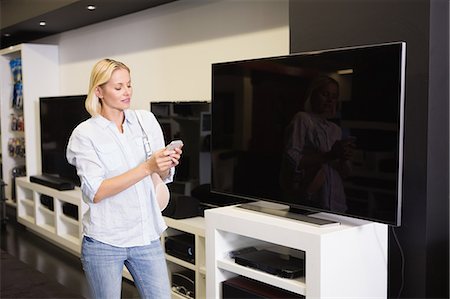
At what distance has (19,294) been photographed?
3.54 metres

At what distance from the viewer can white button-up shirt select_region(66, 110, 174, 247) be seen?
6.12 ft

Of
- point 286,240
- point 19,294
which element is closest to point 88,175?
point 286,240

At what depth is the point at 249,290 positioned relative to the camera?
8.18 ft

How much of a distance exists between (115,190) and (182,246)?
1.41 meters

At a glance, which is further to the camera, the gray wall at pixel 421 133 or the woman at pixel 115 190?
the gray wall at pixel 421 133

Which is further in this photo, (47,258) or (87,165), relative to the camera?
(47,258)

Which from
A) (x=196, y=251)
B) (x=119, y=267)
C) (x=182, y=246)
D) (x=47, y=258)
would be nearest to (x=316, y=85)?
(x=119, y=267)

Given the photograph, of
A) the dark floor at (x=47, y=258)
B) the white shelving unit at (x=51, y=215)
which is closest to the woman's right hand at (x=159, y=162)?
the dark floor at (x=47, y=258)

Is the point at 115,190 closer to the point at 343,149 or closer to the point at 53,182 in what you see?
the point at 343,149

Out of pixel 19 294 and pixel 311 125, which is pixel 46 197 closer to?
pixel 19 294

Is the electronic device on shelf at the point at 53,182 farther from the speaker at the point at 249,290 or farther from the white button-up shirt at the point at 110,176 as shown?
the white button-up shirt at the point at 110,176

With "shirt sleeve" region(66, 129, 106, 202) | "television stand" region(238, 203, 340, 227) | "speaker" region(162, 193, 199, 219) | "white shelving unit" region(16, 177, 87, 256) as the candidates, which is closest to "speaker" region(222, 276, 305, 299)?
"television stand" region(238, 203, 340, 227)

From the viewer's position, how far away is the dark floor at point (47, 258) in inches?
146

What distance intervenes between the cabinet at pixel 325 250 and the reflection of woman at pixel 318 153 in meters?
0.13
